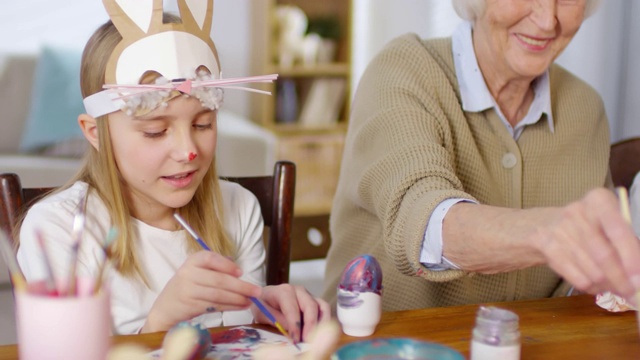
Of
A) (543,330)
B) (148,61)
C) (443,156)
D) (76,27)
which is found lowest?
(543,330)

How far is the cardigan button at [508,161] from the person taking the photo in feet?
4.83

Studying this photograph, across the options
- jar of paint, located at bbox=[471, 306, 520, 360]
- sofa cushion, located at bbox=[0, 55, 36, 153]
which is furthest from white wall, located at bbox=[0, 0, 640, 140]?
jar of paint, located at bbox=[471, 306, 520, 360]

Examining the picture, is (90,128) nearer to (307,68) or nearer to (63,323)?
(63,323)

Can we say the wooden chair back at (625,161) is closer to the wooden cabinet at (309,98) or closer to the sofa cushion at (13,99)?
the wooden cabinet at (309,98)

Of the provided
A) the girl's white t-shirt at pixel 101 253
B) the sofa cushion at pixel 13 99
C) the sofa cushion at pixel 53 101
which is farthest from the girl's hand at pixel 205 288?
the sofa cushion at pixel 13 99

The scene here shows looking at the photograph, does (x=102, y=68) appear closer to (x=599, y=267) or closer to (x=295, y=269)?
(x=599, y=267)

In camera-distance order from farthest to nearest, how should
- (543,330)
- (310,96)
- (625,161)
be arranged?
(310,96), (625,161), (543,330)

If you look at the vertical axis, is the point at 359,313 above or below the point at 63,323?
below

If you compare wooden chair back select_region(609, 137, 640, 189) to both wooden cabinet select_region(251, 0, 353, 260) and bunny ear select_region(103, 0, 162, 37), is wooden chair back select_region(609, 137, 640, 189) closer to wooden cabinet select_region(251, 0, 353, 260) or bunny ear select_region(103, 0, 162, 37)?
bunny ear select_region(103, 0, 162, 37)

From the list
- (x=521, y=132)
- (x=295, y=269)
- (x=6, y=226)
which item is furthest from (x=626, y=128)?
(x=6, y=226)

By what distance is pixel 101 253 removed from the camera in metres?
1.16

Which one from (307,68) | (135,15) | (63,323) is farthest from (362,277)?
(307,68)

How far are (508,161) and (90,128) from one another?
0.78 metres

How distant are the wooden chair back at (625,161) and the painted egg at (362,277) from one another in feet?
3.01
